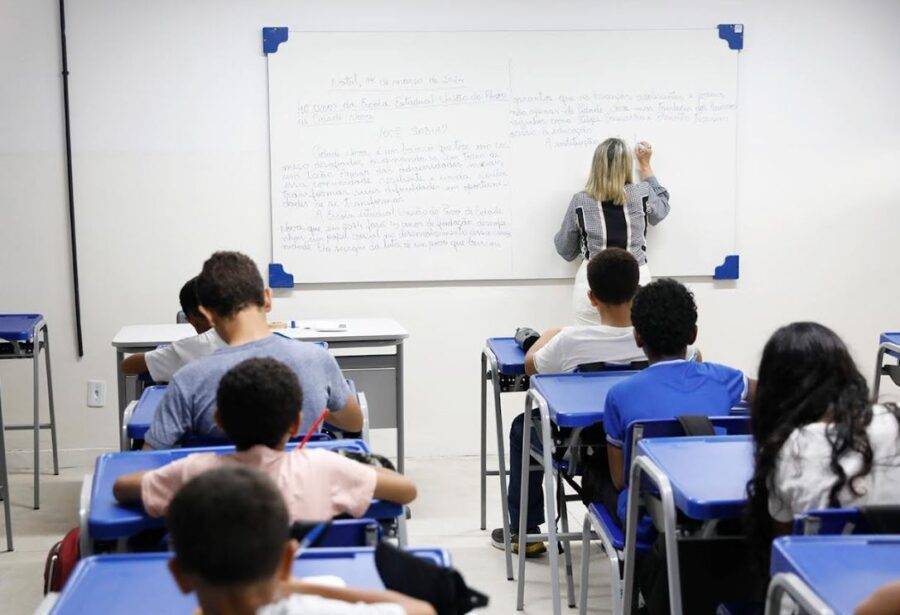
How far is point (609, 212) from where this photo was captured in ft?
17.1

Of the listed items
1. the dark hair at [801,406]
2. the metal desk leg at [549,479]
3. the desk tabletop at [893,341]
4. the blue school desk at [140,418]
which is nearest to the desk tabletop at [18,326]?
the blue school desk at [140,418]

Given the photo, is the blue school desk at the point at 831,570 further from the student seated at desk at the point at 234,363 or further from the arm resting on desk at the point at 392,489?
the student seated at desk at the point at 234,363

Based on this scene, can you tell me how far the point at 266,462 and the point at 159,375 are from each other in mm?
1683

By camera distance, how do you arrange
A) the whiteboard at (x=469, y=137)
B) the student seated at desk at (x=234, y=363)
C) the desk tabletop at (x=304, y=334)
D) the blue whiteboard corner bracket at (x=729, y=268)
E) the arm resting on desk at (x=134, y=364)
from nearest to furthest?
the student seated at desk at (x=234, y=363) < the arm resting on desk at (x=134, y=364) < the desk tabletop at (x=304, y=334) < the whiteboard at (x=469, y=137) < the blue whiteboard corner bracket at (x=729, y=268)

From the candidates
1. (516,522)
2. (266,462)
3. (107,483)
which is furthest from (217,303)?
(516,522)

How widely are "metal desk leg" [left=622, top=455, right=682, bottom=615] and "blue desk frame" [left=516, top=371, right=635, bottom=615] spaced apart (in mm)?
362

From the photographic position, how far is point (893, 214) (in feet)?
18.6

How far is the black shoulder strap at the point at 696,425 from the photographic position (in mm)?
2373

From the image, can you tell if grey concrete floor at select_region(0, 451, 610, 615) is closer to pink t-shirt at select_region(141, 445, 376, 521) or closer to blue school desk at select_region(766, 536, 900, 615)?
pink t-shirt at select_region(141, 445, 376, 521)

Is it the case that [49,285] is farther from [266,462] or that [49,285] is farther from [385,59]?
[266,462]

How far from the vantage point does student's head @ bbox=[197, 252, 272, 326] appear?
2645mm

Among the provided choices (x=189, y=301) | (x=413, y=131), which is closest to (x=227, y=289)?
(x=189, y=301)

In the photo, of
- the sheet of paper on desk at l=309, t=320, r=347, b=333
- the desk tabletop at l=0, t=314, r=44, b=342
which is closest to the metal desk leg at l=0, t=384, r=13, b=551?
the desk tabletop at l=0, t=314, r=44, b=342

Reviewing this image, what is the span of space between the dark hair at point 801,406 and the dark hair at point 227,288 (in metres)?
1.28
